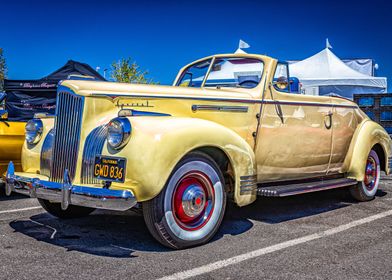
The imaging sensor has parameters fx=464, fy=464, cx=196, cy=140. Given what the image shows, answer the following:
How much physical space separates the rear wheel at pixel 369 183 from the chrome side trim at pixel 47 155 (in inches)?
152

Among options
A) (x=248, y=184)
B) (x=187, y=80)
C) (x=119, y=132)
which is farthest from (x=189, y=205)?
(x=187, y=80)

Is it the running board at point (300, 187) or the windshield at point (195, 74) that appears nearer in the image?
the running board at point (300, 187)

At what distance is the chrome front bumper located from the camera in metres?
3.39

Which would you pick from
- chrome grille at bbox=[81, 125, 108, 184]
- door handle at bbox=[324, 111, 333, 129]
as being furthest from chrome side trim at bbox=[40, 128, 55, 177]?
door handle at bbox=[324, 111, 333, 129]

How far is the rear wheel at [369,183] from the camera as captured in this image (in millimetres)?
6051

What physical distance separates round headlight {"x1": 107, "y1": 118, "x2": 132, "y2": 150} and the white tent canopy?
20.2 metres

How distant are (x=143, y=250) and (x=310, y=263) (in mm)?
1304

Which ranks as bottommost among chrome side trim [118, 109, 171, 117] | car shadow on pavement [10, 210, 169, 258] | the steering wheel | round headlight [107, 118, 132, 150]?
car shadow on pavement [10, 210, 169, 258]

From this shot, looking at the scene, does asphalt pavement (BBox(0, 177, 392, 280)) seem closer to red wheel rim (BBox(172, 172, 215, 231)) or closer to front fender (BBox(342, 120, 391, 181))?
red wheel rim (BBox(172, 172, 215, 231))

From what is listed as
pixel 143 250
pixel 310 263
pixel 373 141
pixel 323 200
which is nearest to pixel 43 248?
pixel 143 250

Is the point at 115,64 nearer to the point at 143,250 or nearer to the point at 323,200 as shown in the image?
the point at 323,200

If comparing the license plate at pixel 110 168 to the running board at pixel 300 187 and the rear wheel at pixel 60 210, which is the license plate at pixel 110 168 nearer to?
the rear wheel at pixel 60 210

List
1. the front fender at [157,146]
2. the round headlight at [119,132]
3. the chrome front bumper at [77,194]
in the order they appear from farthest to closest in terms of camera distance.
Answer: the round headlight at [119,132] < the front fender at [157,146] < the chrome front bumper at [77,194]

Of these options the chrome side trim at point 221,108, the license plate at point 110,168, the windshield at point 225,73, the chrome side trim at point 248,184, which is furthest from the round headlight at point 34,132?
the chrome side trim at point 248,184
